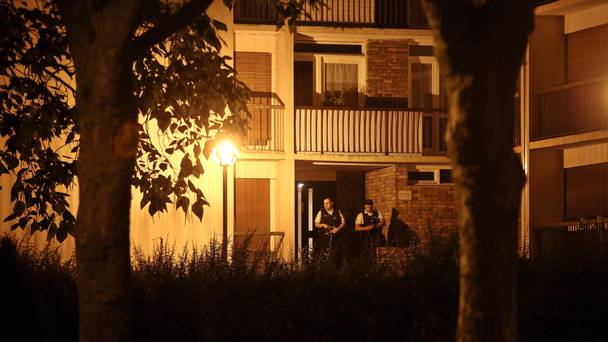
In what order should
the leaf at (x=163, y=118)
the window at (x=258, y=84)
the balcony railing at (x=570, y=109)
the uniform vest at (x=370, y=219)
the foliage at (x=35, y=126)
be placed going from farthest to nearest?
the window at (x=258, y=84) < the balcony railing at (x=570, y=109) < the uniform vest at (x=370, y=219) < the leaf at (x=163, y=118) < the foliage at (x=35, y=126)

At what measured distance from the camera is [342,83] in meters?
29.8

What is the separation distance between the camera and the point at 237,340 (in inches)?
417

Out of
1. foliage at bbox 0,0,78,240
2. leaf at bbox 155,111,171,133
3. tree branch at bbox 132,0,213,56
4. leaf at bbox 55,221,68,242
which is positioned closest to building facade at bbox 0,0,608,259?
foliage at bbox 0,0,78,240

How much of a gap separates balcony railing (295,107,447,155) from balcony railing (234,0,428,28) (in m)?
2.61

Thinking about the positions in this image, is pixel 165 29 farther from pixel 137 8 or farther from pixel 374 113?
pixel 374 113

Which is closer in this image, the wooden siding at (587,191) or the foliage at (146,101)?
the foliage at (146,101)

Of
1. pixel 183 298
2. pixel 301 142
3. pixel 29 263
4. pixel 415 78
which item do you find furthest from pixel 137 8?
pixel 415 78

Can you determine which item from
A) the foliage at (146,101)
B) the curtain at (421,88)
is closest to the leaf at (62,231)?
the foliage at (146,101)

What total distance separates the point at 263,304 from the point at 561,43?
19649mm

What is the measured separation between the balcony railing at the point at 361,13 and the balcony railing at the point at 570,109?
4.38 m

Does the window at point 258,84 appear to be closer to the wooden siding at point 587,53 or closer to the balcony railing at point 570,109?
the balcony railing at point 570,109

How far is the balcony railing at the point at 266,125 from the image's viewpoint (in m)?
28.4

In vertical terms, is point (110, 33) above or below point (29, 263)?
above

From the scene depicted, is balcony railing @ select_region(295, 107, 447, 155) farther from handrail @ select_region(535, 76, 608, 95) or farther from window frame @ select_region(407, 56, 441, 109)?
handrail @ select_region(535, 76, 608, 95)
